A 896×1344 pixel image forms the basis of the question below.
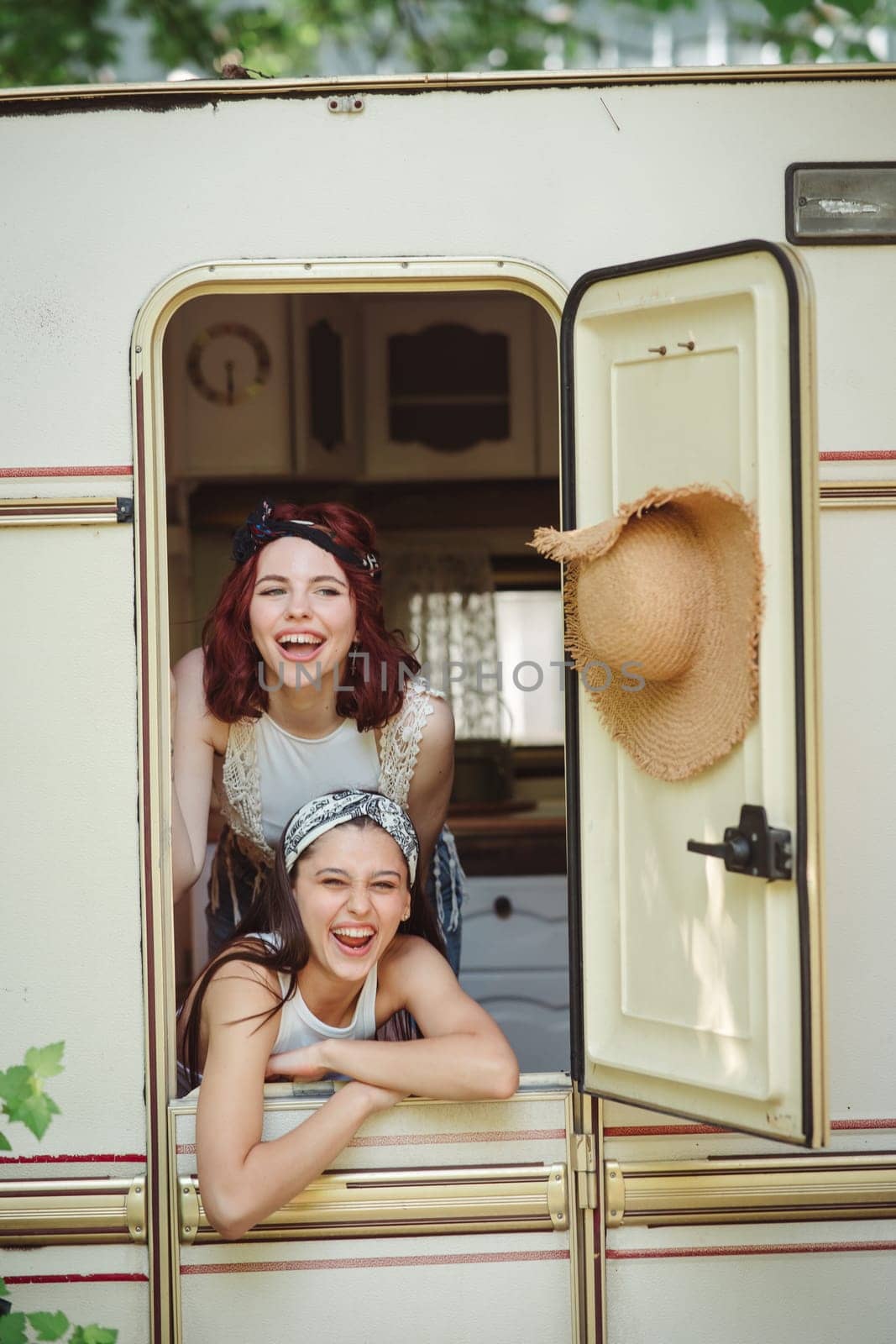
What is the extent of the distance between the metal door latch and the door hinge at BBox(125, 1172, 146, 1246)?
143 centimetres

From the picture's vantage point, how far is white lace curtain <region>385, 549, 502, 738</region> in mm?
5609

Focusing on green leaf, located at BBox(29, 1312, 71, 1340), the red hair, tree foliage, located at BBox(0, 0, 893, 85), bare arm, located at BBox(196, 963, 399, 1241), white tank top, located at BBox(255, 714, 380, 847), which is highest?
tree foliage, located at BBox(0, 0, 893, 85)

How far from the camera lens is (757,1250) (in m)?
2.86

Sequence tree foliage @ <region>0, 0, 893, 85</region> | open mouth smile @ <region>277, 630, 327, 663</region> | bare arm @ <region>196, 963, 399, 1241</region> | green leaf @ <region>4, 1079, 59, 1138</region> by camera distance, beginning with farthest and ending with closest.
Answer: tree foliage @ <region>0, 0, 893, 85</region> < open mouth smile @ <region>277, 630, 327, 663</region> < bare arm @ <region>196, 963, 399, 1241</region> < green leaf @ <region>4, 1079, 59, 1138</region>

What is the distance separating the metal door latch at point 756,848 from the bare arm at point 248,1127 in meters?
0.90

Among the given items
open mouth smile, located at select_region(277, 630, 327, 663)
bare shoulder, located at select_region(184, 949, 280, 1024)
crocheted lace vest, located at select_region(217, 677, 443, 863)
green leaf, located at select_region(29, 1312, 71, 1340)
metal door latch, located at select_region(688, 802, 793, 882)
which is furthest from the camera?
crocheted lace vest, located at select_region(217, 677, 443, 863)

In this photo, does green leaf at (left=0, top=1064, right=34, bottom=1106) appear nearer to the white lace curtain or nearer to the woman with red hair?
the woman with red hair

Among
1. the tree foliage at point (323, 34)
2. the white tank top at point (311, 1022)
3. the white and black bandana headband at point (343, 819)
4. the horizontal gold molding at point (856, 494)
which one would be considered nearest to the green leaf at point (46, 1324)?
the white tank top at point (311, 1022)

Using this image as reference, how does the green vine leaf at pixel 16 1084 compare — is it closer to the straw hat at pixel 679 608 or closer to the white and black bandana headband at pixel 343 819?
the white and black bandana headband at pixel 343 819

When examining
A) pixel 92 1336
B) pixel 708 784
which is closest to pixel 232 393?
pixel 708 784

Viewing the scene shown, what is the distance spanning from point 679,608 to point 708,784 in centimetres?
34

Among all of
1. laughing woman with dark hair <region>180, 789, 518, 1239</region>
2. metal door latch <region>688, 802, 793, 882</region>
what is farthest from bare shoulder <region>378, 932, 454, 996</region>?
metal door latch <region>688, 802, 793, 882</region>

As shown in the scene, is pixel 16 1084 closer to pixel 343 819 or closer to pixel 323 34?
pixel 343 819

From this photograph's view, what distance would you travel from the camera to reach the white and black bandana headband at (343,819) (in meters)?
2.85
